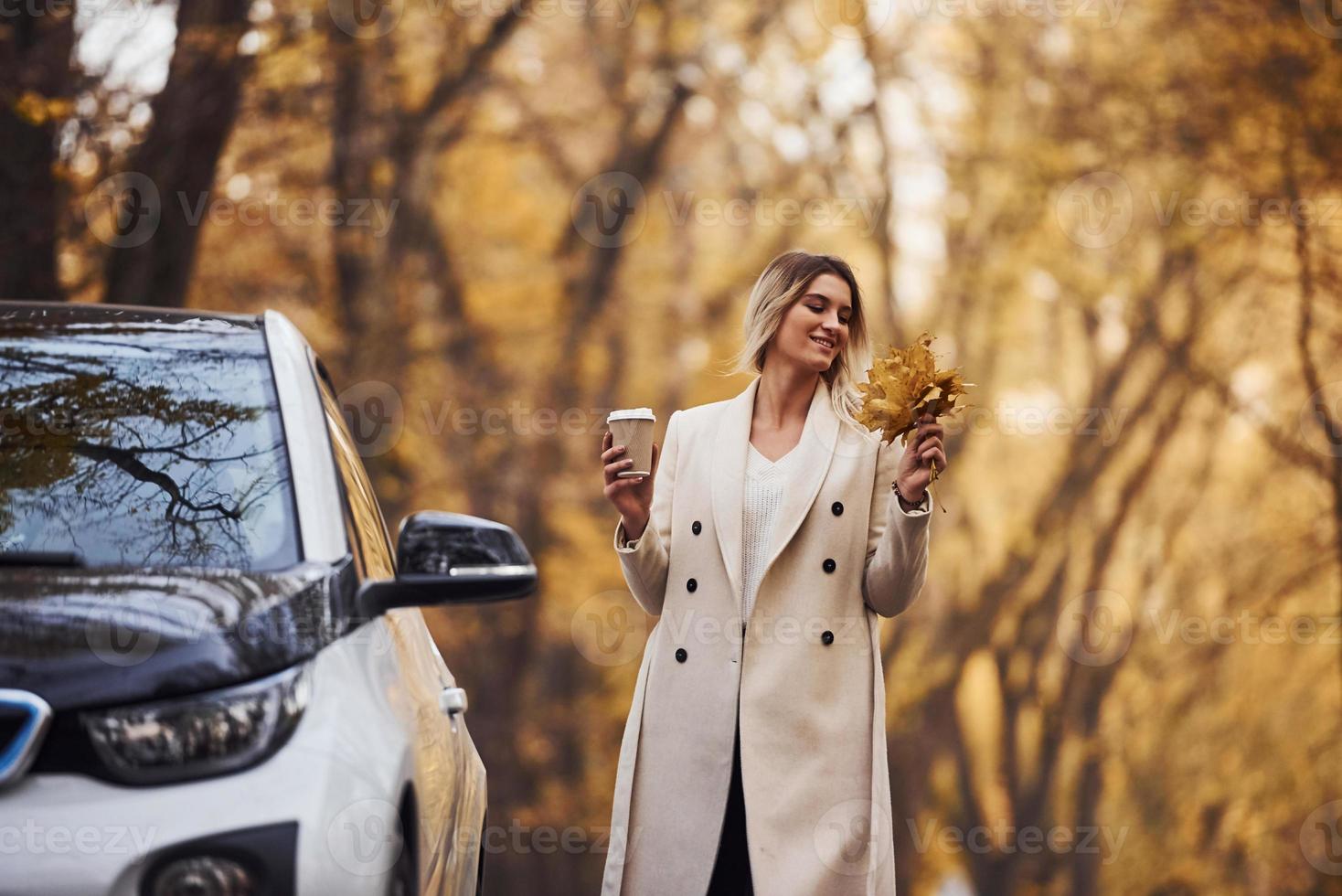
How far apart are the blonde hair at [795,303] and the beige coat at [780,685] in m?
0.12

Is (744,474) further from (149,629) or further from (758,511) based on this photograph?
(149,629)

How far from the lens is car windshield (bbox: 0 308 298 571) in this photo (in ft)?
9.96

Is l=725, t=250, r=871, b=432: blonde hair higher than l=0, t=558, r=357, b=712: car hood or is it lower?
higher

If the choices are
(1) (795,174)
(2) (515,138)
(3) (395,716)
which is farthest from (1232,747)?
(3) (395,716)

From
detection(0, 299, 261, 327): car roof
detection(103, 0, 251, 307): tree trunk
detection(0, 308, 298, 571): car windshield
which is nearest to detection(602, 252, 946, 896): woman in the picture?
detection(0, 299, 261, 327): car roof

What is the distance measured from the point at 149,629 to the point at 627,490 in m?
1.88

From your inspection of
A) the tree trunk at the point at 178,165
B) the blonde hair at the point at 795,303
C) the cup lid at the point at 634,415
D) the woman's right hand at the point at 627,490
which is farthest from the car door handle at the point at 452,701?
the tree trunk at the point at 178,165

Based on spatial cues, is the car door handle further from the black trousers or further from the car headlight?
the car headlight

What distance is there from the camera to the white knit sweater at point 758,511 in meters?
4.64

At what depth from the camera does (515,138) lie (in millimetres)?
20641

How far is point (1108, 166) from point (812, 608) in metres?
15.6

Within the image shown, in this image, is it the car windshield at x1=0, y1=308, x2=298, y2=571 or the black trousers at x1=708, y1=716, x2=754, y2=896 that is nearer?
the car windshield at x1=0, y1=308, x2=298, y2=571

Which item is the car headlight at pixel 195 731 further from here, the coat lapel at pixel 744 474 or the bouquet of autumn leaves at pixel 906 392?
the coat lapel at pixel 744 474

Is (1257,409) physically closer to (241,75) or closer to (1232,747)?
(1232,747)
